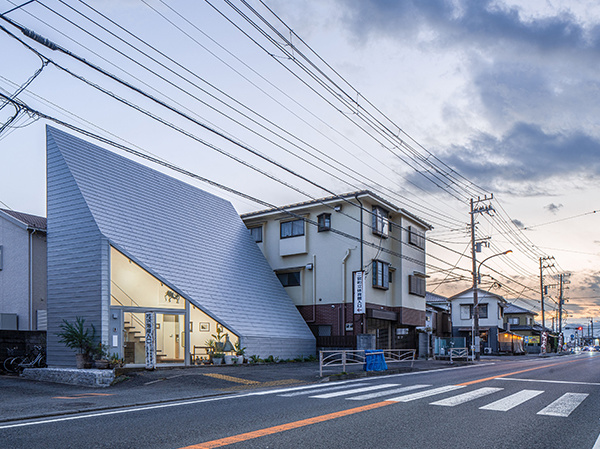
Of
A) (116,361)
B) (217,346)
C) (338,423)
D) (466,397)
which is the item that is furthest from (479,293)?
(338,423)

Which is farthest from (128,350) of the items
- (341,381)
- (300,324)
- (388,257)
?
(388,257)

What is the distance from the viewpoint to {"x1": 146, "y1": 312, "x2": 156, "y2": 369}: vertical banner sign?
18969 millimetres

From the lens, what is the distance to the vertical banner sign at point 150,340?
19.0 meters

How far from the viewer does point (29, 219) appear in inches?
1031

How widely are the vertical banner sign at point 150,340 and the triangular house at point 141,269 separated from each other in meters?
0.05

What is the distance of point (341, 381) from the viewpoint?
56.6ft

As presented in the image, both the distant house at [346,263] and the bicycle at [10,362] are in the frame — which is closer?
the bicycle at [10,362]

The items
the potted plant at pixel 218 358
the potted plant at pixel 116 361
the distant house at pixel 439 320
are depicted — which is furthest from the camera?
the distant house at pixel 439 320

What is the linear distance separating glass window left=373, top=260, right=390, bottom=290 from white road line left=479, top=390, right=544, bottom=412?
18.0m

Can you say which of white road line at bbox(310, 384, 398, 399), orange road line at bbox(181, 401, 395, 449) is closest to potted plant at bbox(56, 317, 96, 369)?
white road line at bbox(310, 384, 398, 399)

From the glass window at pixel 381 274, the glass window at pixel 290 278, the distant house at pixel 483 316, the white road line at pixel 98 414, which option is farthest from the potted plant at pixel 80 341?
the distant house at pixel 483 316

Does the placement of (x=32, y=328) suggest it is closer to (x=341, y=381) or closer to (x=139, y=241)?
(x=139, y=241)

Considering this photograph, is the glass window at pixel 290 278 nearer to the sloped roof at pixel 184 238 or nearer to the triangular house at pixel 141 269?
the sloped roof at pixel 184 238

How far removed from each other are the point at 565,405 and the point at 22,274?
881 inches
